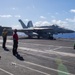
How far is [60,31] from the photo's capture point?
6172 centimetres

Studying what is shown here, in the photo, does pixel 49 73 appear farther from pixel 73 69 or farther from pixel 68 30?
pixel 68 30

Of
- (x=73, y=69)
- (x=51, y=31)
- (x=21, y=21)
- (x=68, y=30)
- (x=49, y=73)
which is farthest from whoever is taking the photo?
(x=21, y=21)

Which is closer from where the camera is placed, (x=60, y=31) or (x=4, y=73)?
(x=4, y=73)

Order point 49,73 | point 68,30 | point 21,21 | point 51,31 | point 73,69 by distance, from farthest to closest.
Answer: point 21,21 < point 68,30 < point 51,31 < point 73,69 < point 49,73

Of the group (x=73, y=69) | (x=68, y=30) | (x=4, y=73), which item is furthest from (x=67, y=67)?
(x=68, y=30)

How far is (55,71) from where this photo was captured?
1062cm

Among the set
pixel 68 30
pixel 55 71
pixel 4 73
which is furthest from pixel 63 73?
pixel 68 30

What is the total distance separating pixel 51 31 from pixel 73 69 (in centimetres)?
4755

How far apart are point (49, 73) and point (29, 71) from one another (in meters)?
1.16

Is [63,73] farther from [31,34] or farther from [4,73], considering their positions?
[31,34]

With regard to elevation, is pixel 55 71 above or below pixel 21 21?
below

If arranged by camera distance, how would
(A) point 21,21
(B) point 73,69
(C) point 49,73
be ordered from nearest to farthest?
(C) point 49,73 → (B) point 73,69 → (A) point 21,21

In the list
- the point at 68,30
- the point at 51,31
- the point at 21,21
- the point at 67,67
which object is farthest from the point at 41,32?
the point at 67,67

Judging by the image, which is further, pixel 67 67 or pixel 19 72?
pixel 67 67
